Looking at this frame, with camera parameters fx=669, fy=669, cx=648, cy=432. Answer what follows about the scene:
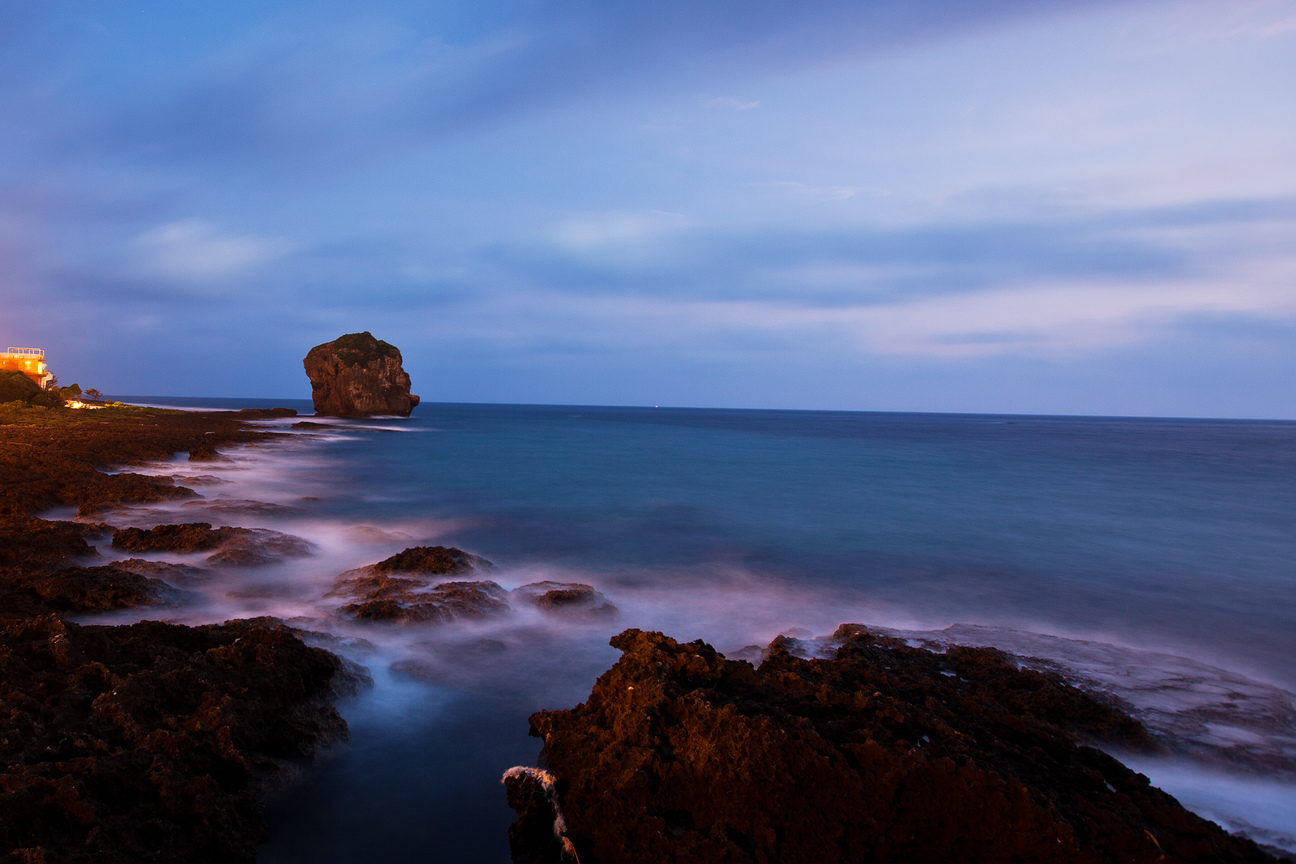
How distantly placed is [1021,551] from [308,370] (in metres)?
74.9

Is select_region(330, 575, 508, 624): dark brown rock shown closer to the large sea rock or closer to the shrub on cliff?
the shrub on cliff

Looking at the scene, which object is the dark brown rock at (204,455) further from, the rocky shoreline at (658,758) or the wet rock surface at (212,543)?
the rocky shoreline at (658,758)

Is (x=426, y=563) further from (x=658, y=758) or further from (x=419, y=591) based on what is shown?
(x=658, y=758)

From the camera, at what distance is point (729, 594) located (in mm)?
11312

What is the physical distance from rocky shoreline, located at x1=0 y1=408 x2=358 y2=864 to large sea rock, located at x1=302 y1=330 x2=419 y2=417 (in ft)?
225

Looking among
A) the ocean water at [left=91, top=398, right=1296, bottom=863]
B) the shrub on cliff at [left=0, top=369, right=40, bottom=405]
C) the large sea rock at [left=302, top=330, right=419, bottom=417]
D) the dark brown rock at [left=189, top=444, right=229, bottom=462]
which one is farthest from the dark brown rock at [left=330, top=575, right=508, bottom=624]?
the large sea rock at [left=302, top=330, right=419, bottom=417]

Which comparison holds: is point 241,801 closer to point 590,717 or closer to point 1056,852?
point 590,717

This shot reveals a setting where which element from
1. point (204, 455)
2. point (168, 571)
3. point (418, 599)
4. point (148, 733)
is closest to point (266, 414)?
point (204, 455)

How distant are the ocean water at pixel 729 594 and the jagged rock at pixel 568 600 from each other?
29 centimetres

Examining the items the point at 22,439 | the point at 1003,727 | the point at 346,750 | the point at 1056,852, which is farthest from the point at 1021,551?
the point at 22,439

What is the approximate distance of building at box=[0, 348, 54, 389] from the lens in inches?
2291

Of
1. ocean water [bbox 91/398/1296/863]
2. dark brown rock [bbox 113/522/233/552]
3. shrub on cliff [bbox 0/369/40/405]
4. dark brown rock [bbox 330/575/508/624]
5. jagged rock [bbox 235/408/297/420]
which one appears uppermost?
shrub on cliff [bbox 0/369/40/405]

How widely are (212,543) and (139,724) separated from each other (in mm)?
7534

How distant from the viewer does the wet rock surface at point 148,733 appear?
3.53 metres
